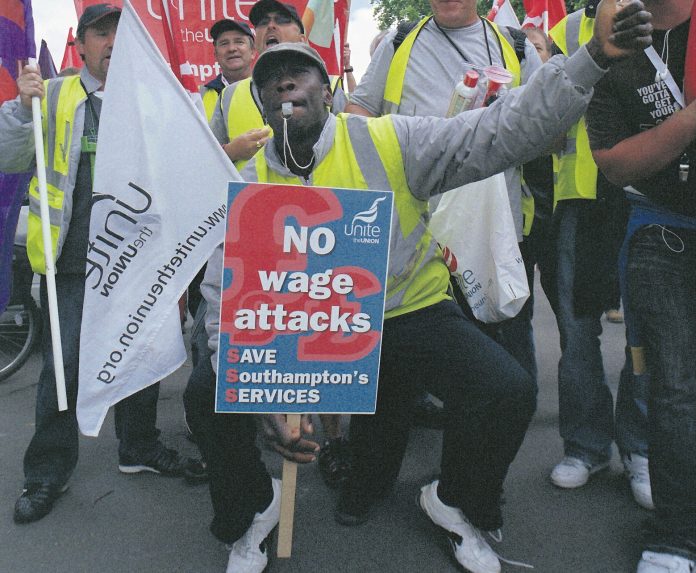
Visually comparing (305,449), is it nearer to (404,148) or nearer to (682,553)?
(404,148)

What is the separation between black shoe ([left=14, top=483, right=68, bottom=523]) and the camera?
9.93ft

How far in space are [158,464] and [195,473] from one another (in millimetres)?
197

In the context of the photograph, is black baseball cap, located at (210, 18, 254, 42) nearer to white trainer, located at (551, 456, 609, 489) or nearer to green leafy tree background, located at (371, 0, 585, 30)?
white trainer, located at (551, 456, 609, 489)

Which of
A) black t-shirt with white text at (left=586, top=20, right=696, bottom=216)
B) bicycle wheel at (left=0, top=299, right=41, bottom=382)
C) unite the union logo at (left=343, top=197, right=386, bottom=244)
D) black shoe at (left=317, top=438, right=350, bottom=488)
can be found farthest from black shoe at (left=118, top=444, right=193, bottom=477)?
black t-shirt with white text at (left=586, top=20, right=696, bottom=216)

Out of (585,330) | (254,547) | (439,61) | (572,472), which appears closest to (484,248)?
(585,330)

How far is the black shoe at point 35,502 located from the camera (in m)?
3.03

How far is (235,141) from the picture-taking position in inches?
125

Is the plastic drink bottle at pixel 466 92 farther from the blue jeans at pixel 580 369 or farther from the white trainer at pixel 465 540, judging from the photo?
the white trainer at pixel 465 540

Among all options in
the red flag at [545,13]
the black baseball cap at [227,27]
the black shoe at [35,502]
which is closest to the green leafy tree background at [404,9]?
the red flag at [545,13]

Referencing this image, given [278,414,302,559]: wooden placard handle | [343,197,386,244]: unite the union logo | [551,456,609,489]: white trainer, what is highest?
[343,197,386,244]: unite the union logo

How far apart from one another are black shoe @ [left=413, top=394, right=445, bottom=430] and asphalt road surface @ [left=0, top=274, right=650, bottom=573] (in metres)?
0.24

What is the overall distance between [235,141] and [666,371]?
1878 millimetres

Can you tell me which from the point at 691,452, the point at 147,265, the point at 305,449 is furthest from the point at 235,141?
the point at 691,452

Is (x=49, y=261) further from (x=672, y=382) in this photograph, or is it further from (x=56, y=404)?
(x=672, y=382)
